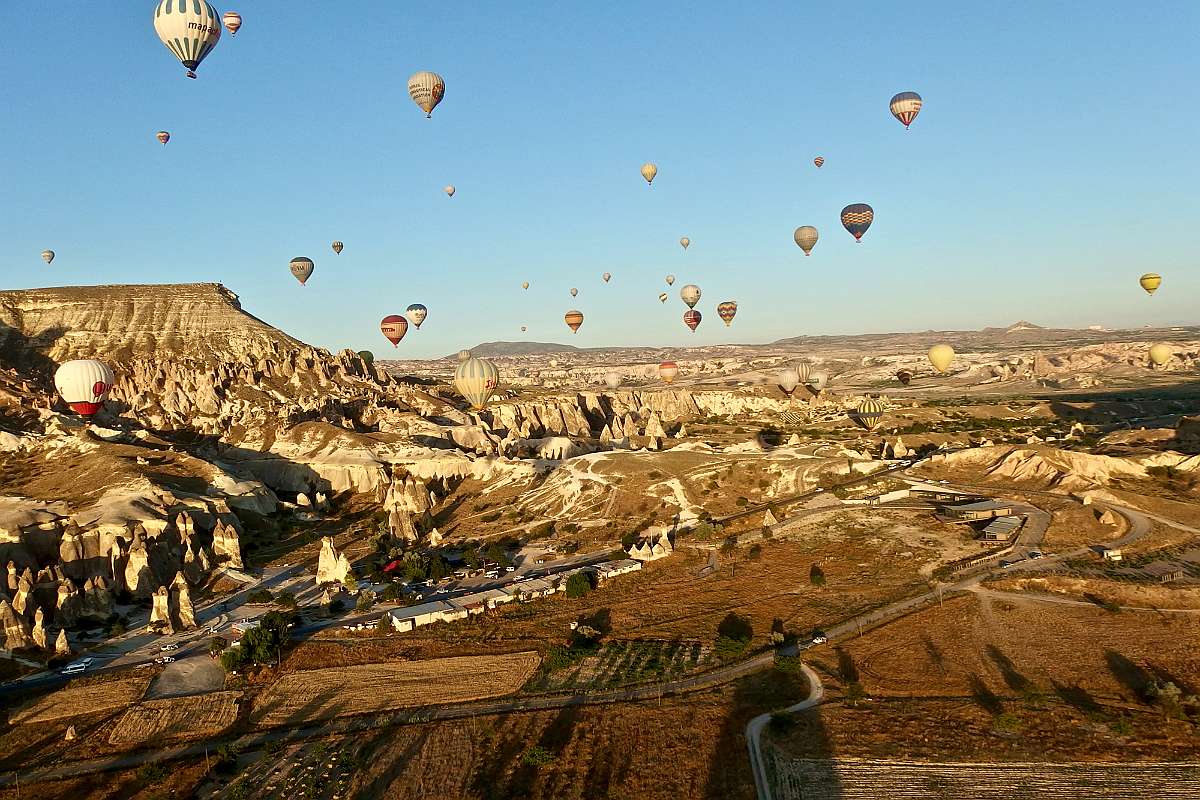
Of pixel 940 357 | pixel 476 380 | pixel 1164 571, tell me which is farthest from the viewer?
pixel 940 357

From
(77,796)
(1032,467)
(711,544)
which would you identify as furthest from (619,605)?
(1032,467)

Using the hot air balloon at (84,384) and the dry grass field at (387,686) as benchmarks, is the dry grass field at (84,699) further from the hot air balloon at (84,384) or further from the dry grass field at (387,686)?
the hot air balloon at (84,384)

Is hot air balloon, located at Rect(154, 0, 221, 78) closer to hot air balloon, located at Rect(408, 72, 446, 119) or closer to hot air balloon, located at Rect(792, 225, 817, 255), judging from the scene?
hot air balloon, located at Rect(408, 72, 446, 119)

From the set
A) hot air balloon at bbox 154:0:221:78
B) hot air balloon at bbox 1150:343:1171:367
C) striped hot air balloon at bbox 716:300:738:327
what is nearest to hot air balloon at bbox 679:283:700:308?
striped hot air balloon at bbox 716:300:738:327

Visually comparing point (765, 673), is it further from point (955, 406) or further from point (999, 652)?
point (955, 406)

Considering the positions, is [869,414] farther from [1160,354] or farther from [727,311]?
[1160,354]

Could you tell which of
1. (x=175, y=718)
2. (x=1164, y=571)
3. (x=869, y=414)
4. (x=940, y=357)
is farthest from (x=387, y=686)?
(x=940, y=357)
